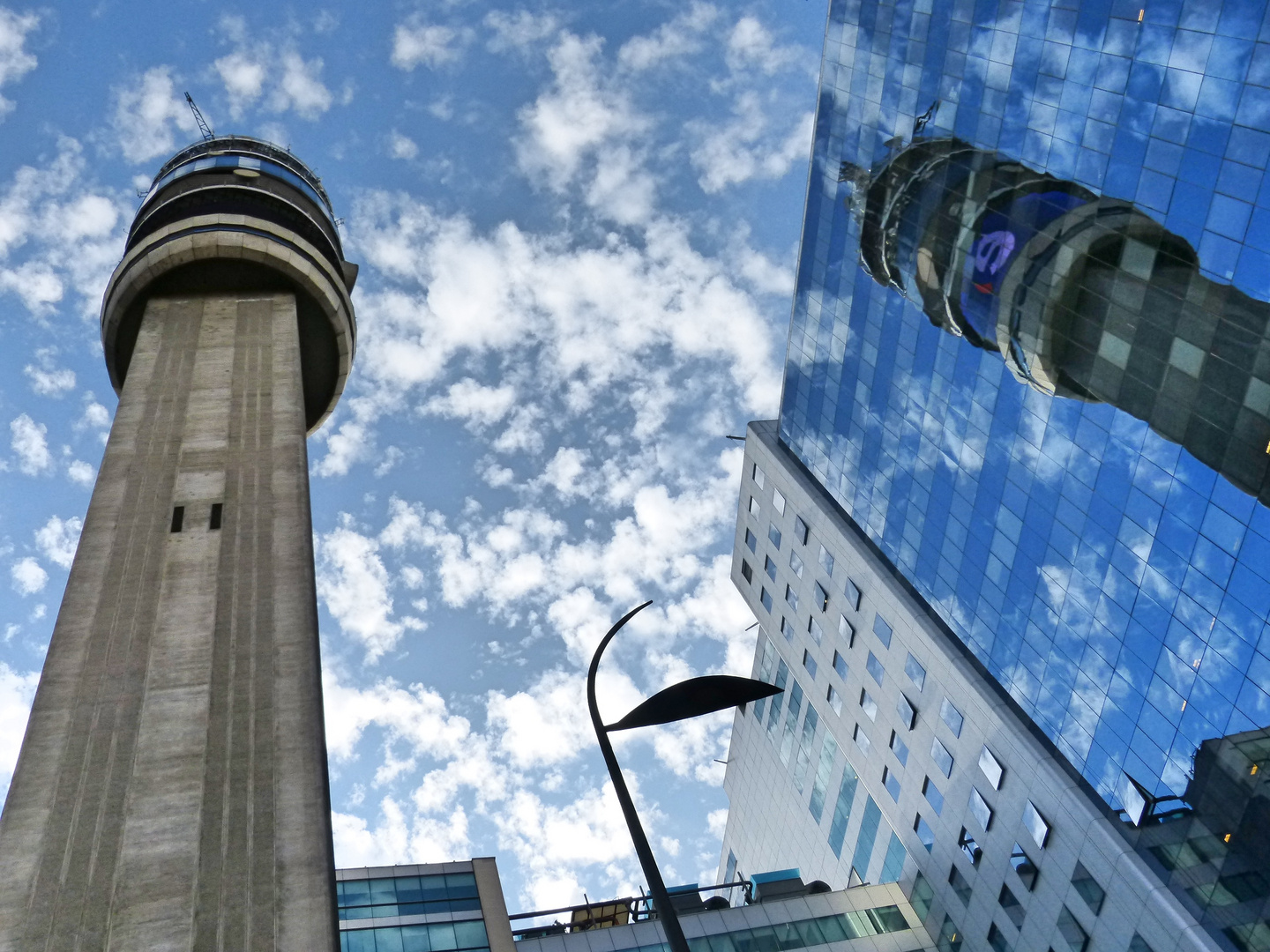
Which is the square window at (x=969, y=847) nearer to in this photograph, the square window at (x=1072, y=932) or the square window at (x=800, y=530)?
the square window at (x=1072, y=932)

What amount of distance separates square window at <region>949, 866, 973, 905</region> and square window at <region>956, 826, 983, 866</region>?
4.35ft

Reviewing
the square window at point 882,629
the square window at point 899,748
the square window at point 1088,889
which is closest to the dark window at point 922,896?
the square window at point 899,748

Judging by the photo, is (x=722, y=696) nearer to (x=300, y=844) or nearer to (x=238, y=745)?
(x=300, y=844)

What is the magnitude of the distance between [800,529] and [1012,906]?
27.3m

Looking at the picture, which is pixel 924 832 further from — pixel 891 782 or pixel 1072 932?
pixel 1072 932

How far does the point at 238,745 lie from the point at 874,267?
4465cm

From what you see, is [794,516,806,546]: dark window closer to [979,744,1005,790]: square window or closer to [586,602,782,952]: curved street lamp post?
[979,744,1005,790]: square window

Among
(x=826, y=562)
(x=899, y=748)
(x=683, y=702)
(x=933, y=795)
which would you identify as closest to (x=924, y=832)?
(x=933, y=795)

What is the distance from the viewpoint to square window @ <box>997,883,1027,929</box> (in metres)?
47.3

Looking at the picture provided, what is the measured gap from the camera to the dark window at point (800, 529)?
223 feet

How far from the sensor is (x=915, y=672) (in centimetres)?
5562

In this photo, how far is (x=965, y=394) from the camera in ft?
168

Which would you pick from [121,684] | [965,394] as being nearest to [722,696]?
[121,684]

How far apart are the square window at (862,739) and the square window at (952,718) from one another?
830cm
